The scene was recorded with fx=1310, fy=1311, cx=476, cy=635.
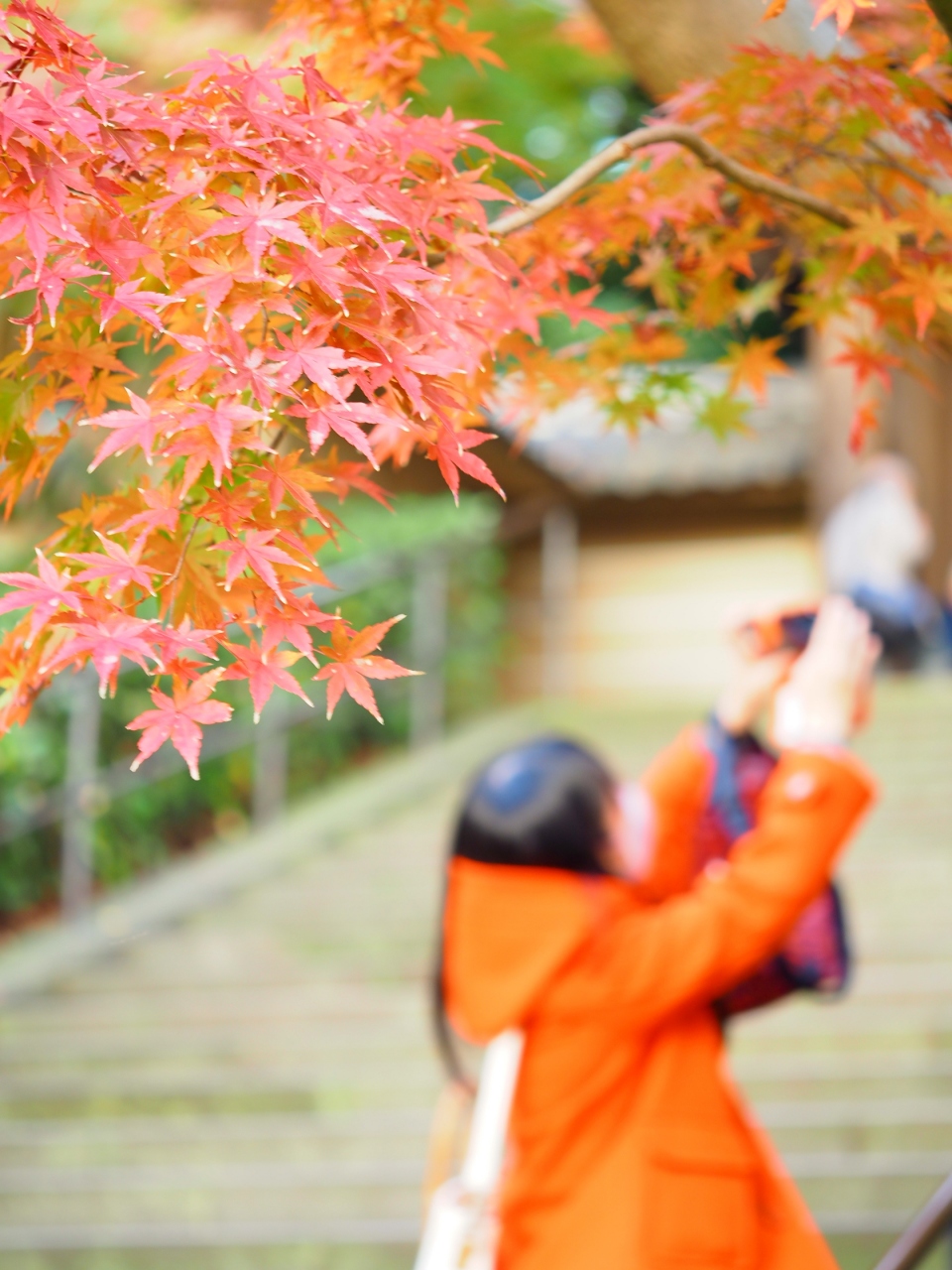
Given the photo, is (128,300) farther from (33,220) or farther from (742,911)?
(742,911)

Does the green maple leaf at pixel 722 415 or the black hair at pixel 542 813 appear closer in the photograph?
the black hair at pixel 542 813

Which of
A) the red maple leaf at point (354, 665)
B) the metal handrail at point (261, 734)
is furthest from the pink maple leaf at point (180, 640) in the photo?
the metal handrail at point (261, 734)

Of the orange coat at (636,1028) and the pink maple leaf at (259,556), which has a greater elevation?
the pink maple leaf at (259,556)

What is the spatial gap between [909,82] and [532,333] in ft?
1.91

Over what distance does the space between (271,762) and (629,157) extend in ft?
18.3

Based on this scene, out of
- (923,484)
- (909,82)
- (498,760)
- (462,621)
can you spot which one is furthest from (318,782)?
(909,82)

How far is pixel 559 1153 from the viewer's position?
5.78 feet

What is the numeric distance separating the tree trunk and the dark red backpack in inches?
41.7

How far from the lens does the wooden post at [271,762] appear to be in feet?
22.0

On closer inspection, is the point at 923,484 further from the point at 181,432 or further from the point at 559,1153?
the point at 181,432

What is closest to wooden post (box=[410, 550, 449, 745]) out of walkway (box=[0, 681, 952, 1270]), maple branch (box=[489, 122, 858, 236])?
walkway (box=[0, 681, 952, 1270])

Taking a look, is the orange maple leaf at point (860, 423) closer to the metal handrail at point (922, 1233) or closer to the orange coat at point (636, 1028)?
the orange coat at point (636, 1028)

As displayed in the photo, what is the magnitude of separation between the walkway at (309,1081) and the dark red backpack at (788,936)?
1.81m

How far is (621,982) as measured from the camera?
1.72 m
